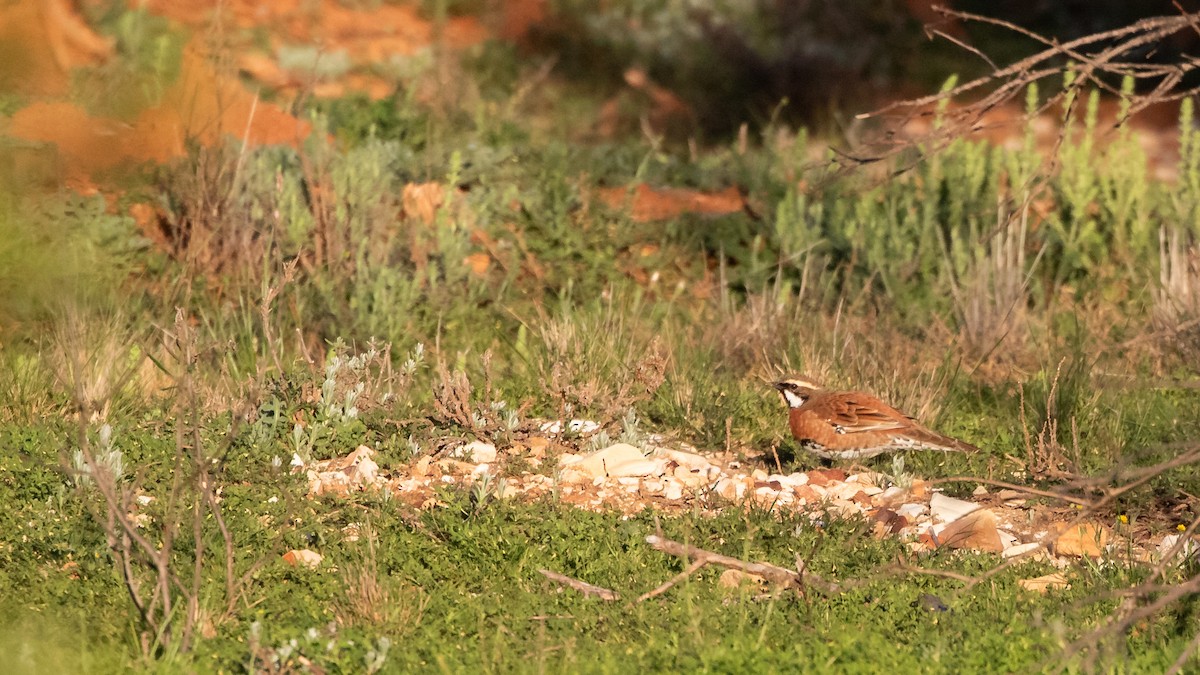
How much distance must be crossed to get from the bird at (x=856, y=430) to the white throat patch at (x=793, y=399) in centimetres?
17

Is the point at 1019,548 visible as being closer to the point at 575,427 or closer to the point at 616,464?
the point at 616,464

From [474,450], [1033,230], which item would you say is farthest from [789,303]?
[474,450]

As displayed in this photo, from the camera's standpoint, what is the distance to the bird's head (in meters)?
6.64

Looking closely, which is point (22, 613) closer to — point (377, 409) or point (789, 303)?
point (377, 409)

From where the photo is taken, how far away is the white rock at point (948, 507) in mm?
6039

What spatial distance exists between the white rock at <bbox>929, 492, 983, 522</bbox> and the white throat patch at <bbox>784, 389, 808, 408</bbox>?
2.42ft

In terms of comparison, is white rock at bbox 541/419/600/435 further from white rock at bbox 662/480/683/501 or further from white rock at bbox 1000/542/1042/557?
white rock at bbox 1000/542/1042/557

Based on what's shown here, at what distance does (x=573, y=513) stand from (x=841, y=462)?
5.05ft

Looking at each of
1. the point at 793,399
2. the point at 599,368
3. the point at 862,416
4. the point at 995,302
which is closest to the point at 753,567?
the point at 862,416

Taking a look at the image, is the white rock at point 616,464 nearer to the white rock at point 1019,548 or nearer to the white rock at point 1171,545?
the white rock at point 1019,548

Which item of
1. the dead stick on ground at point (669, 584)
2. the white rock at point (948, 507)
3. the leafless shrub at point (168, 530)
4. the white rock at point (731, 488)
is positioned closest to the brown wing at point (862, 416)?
the white rock at point (948, 507)

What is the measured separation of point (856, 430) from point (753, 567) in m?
1.25

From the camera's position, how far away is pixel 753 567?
5219mm

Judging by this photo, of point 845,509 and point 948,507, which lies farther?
point 948,507
